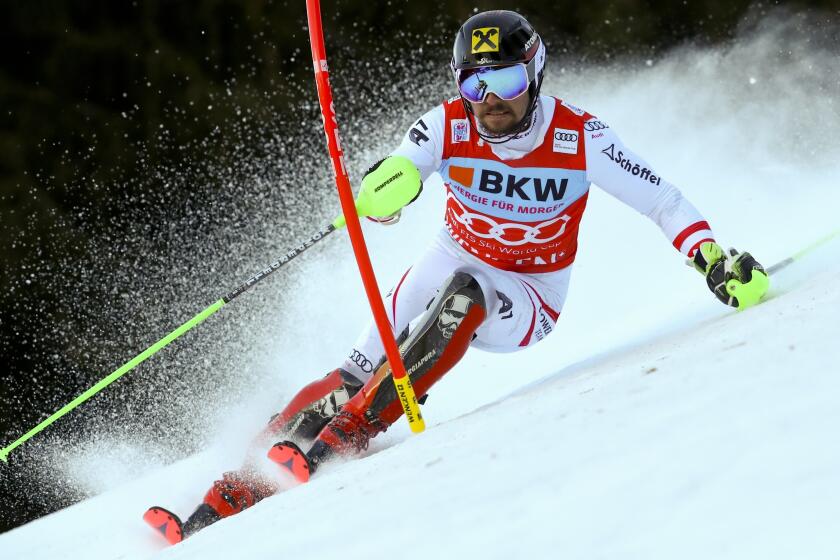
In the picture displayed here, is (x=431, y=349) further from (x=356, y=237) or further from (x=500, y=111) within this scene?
(x=500, y=111)

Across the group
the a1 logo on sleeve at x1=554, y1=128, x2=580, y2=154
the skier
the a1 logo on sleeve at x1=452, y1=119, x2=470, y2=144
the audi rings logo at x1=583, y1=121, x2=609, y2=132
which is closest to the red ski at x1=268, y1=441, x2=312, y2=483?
the skier

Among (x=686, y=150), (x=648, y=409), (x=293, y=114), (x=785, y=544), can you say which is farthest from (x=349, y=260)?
(x=785, y=544)

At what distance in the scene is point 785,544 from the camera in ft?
3.17

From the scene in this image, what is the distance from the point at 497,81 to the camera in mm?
2586

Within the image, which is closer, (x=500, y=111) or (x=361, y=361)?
(x=500, y=111)

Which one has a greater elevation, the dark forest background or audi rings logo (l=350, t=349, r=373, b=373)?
the dark forest background

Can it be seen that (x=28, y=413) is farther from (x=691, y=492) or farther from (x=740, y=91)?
(x=691, y=492)

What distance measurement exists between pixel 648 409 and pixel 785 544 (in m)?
0.50

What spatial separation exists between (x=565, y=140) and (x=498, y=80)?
0.33 meters

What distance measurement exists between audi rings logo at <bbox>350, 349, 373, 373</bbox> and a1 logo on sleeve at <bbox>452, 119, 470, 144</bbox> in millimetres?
821

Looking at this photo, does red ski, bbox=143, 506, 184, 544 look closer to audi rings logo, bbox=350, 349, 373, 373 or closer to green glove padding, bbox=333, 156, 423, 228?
audi rings logo, bbox=350, 349, 373, 373

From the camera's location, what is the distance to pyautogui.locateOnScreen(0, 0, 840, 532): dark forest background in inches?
229

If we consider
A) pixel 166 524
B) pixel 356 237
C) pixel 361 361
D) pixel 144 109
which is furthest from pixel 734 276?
pixel 144 109

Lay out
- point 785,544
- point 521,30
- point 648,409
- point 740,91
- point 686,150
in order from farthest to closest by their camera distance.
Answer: point 740,91 < point 686,150 < point 521,30 < point 648,409 < point 785,544
